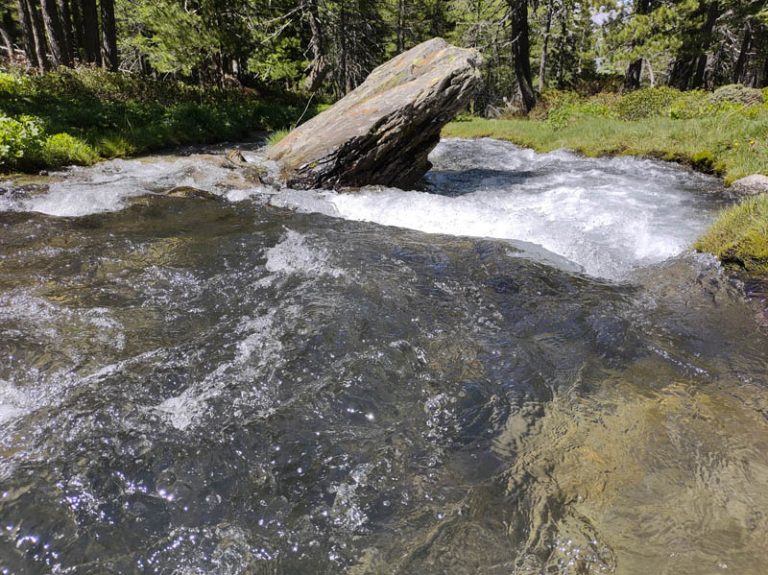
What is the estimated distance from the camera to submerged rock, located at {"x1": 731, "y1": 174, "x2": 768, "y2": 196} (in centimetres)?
804

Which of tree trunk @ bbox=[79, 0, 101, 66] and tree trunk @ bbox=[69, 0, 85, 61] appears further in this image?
tree trunk @ bbox=[69, 0, 85, 61]

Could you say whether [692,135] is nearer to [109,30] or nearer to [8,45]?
[109,30]

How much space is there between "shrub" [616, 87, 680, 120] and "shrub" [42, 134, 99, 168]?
15484 mm

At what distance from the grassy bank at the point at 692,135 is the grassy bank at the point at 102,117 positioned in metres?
8.71

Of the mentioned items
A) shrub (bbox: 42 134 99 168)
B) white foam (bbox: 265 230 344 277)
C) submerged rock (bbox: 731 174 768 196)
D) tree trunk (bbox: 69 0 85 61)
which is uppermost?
tree trunk (bbox: 69 0 85 61)

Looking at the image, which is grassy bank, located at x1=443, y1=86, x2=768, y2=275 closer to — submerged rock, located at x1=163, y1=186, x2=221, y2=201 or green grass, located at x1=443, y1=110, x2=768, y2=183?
green grass, located at x1=443, y1=110, x2=768, y2=183

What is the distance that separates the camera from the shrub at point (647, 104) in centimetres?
1484

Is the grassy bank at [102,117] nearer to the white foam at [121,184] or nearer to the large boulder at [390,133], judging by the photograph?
the white foam at [121,184]

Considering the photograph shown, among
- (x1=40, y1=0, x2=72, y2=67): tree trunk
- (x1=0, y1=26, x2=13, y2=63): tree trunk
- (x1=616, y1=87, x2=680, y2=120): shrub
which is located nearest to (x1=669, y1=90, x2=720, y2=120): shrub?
(x1=616, y1=87, x2=680, y2=120): shrub

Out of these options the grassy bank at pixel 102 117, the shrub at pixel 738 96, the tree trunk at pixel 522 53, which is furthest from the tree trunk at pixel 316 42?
the shrub at pixel 738 96

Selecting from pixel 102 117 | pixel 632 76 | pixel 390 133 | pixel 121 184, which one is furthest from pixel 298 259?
pixel 632 76

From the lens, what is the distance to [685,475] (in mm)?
2383

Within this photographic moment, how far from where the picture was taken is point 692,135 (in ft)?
36.3

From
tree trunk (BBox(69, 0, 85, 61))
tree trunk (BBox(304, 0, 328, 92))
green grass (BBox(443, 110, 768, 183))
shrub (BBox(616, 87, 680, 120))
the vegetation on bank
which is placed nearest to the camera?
green grass (BBox(443, 110, 768, 183))
